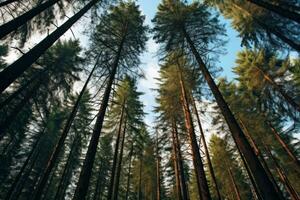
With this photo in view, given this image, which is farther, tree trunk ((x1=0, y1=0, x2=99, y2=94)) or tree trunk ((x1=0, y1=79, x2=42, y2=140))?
tree trunk ((x1=0, y1=79, x2=42, y2=140))

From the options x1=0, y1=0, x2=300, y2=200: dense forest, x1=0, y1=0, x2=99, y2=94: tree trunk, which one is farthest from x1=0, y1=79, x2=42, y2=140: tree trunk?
x1=0, y1=0, x2=99, y2=94: tree trunk

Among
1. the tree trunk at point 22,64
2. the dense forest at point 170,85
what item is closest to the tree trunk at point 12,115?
the dense forest at point 170,85

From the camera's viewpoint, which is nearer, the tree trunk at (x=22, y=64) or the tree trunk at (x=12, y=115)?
the tree trunk at (x=22, y=64)

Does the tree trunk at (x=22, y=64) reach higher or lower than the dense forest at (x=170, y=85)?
lower

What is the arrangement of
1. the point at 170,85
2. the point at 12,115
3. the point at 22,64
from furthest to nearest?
the point at 170,85, the point at 12,115, the point at 22,64

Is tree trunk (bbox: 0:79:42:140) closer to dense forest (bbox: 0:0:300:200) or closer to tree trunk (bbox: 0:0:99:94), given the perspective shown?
dense forest (bbox: 0:0:300:200)

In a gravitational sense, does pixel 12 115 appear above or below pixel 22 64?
above

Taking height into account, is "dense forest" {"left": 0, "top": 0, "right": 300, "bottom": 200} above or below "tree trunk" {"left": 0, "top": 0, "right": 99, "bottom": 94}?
above

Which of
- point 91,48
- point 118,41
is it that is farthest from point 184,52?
point 91,48

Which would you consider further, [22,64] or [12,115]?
[12,115]

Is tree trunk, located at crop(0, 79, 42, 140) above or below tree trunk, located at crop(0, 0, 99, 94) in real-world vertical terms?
above

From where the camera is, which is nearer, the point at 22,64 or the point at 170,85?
the point at 22,64

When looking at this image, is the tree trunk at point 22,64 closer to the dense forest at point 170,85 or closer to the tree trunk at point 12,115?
the dense forest at point 170,85

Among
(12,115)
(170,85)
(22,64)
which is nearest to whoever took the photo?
(22,64)
